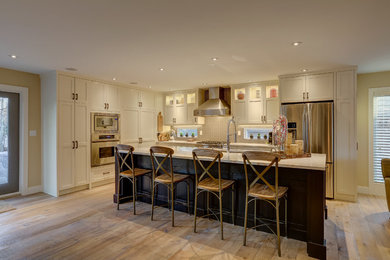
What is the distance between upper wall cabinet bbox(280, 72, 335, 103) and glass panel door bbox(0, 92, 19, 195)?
5.24 m

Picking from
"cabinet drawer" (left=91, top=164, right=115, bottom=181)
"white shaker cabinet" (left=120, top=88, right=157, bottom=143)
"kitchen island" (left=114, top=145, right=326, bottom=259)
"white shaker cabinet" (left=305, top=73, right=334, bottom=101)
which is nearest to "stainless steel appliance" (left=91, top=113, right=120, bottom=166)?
"cabinet drawer" (left=91, top=164, right=115, bottom=181)

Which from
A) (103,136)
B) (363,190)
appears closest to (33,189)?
(103,136)

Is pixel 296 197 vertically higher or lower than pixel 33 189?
higher

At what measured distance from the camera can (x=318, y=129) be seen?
14.0 feet

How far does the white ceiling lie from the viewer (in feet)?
6.70

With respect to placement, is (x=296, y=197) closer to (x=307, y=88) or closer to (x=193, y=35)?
(x=193, y=35)

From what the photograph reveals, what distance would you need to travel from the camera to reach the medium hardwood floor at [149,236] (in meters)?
2.38

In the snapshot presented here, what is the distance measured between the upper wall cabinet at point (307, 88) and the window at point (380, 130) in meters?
1.11

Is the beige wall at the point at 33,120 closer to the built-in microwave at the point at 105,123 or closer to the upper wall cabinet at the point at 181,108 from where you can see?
the built-in microwave at the point at 105,123

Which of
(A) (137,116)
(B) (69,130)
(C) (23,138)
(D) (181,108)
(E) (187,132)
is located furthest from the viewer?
(E) (187,132)

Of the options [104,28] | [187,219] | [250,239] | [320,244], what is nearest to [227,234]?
[250,239]

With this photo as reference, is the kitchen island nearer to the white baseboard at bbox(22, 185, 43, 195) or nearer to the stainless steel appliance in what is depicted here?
the stainless steel appliance

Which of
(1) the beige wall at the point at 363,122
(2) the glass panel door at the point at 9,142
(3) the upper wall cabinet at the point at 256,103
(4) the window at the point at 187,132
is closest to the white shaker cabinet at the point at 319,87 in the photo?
(3) the upper wall cabinet at the point at 256,103

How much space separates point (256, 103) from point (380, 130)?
8.03ft
